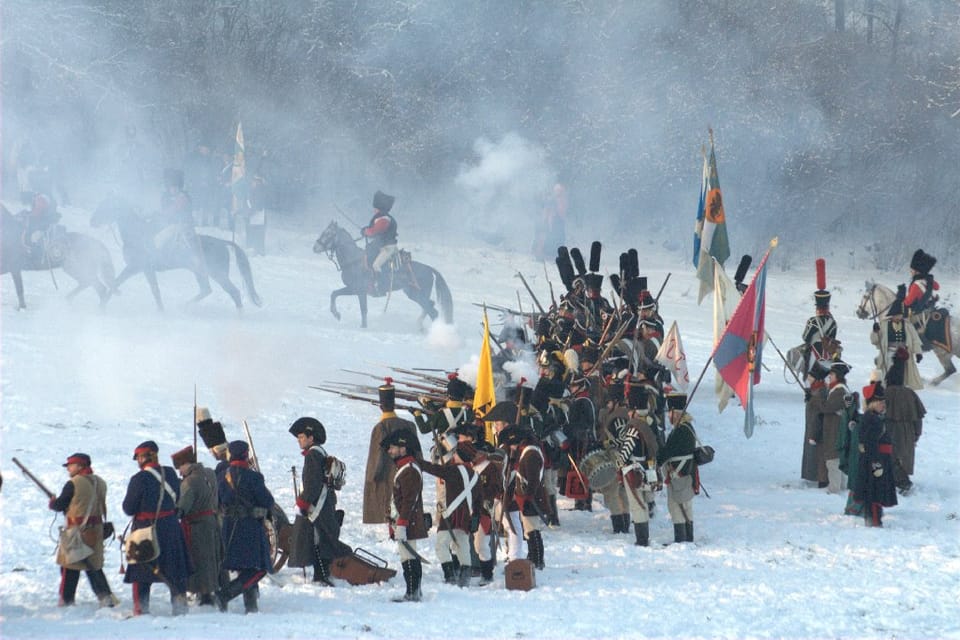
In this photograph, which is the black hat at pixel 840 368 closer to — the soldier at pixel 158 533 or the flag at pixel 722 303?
the flag at pixel 722 303

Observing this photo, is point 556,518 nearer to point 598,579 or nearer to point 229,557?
point 598,579

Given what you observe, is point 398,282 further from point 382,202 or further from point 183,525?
point 183,525

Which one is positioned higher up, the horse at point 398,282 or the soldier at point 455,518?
the horse at point 398,282

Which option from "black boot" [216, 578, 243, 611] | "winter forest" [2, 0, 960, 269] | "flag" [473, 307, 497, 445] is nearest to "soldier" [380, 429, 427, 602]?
"black boot" [216, 578, 243, 611]

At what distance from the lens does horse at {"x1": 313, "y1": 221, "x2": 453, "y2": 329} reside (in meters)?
25.1

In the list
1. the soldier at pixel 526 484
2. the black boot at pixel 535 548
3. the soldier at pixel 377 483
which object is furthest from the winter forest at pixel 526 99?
the black boot at pixel 535 548

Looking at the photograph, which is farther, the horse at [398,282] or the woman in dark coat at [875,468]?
the horse at [398,282]

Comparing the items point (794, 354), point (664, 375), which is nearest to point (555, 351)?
point (664, 375)

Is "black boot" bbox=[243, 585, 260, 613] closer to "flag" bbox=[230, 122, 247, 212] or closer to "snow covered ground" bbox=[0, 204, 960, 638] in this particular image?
"snow covered ground" bbox=[0, 204, 960, 638]

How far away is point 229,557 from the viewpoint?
10.5m

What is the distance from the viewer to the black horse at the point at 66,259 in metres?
23.3

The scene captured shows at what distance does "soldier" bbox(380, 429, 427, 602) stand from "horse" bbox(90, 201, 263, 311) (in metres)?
14.1

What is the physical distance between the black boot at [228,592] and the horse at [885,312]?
12.0 metres

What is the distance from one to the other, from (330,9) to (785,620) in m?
35.4
